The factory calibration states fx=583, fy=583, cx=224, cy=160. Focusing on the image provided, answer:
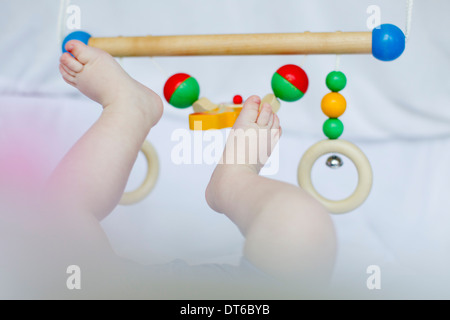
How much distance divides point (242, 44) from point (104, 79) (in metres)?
0.25

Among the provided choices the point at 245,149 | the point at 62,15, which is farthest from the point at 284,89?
the point at 62,15

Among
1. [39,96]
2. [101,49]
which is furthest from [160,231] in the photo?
[39,96]

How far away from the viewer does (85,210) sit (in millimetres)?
799

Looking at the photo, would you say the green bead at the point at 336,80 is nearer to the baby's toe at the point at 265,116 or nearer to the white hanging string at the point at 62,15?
the baby's toe at the point at 265,116

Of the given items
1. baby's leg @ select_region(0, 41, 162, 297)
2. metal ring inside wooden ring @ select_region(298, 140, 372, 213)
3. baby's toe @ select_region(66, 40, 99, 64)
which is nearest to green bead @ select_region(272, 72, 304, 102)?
metal ring inside wooden ring @ select_region(298, 140, 372, 213)

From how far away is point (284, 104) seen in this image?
5.01 feet

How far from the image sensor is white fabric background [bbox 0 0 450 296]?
1156mm

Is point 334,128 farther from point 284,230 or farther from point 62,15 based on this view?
point 62,15

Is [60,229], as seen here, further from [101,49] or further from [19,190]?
[101,49]

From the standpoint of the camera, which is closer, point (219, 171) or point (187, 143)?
point (219, 171)

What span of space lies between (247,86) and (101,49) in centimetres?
59

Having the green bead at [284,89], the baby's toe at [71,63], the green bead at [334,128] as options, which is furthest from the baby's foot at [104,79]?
the green bead at [334,128]

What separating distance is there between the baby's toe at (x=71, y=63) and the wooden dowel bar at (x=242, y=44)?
0.34ft

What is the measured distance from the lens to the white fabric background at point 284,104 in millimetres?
1156
